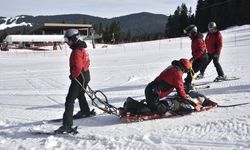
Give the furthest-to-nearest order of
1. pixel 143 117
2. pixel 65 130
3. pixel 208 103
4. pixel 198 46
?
1. pixel 198 46
2. pixel 208 103
3. pixel 143 117
4. pixel 65 130

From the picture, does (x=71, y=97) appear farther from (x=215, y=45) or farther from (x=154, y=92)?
(x=215, y=45)

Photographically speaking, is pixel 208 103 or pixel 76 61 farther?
pixel 208 103

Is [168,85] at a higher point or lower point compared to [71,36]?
lower

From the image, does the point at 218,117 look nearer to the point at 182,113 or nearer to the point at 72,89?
the point at 182,113

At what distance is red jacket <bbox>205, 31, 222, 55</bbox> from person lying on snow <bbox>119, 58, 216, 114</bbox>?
511 cm

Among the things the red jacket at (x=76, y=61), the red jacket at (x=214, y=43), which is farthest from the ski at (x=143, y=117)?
the red jacket at (x=214, y=43)

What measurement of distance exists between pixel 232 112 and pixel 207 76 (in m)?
6.53

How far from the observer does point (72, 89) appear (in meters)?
8.16

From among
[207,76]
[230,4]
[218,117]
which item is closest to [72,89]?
[218,117]

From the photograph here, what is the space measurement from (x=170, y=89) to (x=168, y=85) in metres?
0.12

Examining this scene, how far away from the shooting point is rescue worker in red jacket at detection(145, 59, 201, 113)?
847 cm

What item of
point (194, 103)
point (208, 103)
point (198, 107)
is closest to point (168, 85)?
point (194, 103)

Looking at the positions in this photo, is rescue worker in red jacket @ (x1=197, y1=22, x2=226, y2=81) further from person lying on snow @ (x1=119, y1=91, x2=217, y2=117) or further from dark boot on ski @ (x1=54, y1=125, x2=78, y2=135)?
dark boot on ski @ (x1=54, y1=125, x2=78, y2=135)

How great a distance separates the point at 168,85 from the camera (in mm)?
8664
